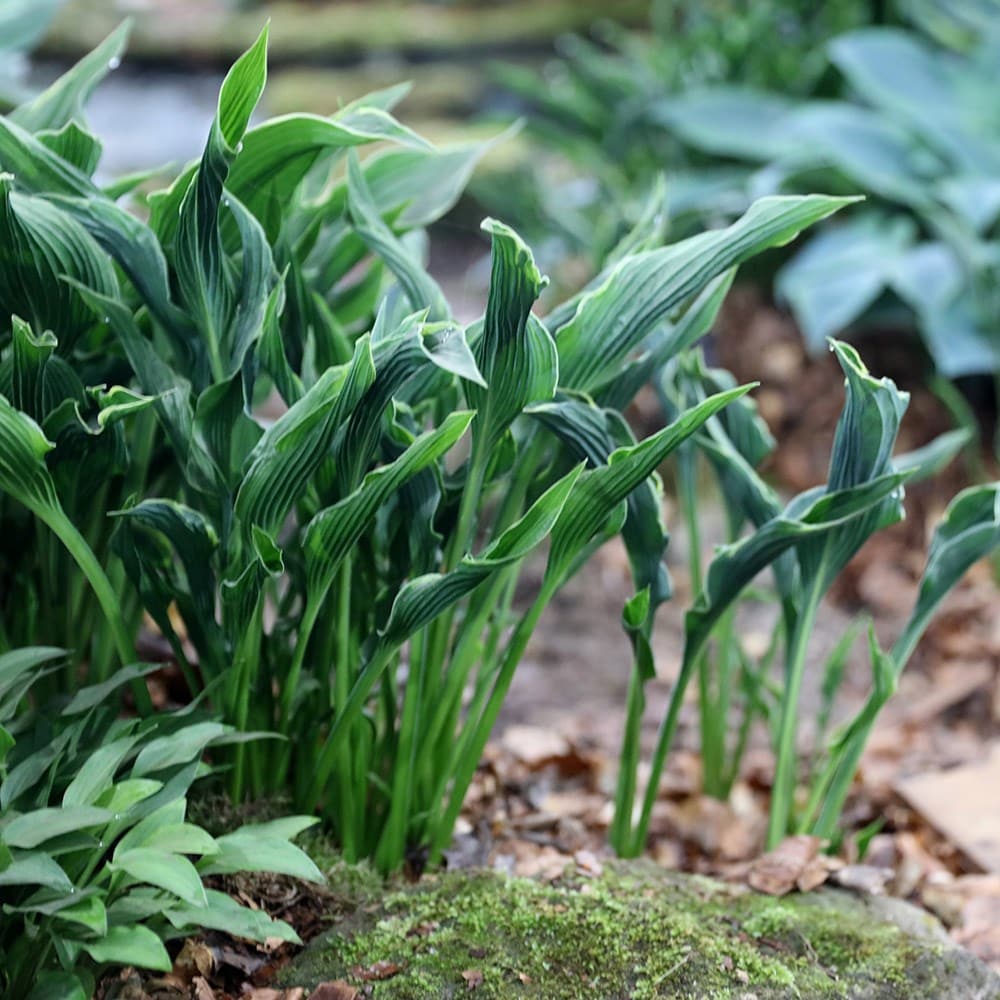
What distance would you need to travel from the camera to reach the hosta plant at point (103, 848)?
3.33 ft

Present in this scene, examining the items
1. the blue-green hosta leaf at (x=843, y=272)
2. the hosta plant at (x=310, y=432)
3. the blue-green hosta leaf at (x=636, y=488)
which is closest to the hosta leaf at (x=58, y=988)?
the hosta plant at (x=310, y=432)

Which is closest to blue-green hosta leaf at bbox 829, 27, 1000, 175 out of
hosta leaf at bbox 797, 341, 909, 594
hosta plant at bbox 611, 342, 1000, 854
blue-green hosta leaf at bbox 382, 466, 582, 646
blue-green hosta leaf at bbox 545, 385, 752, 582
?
hosta plant at bbox 611, 342, 1000, 854

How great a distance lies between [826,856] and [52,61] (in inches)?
247

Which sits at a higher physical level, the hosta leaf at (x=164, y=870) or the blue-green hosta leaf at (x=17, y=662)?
the blue-green hosta leaf at (x=17, y=662)

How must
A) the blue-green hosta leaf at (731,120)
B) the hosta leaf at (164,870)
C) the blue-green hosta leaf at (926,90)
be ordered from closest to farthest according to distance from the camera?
the hosta leaf at (164,870) → the blue-green hosta leaf at (926,90) → the blue-green hosta leaf at (731,120)

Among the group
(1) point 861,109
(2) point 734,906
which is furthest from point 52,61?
(2) point 734,906

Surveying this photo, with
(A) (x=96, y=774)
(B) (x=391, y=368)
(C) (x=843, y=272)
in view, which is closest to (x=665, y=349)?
(B) (x=391, y=368)

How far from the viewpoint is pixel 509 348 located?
1159mm

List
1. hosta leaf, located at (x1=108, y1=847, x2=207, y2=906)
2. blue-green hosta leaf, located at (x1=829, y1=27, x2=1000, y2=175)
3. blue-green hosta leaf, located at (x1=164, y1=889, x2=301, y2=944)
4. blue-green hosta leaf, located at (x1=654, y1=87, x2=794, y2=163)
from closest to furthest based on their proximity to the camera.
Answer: hosta leaf, located at (x1=108, y1=847, x2=207, y2=906)
blue-green hosta leaf, located at (x1=164, y1=889, x2=301, y2=944)
blue-green hosta leaf, located at (x1=829, y1=27, x2=1000, y2=175)
blue-green hosta leaf, located at (x1=654, y1=87, x2=794, y2=163)

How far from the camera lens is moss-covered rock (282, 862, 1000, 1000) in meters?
1.20

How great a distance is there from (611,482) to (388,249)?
0.36 metres

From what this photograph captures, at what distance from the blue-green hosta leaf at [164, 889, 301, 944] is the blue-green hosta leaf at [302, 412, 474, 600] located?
32 cm

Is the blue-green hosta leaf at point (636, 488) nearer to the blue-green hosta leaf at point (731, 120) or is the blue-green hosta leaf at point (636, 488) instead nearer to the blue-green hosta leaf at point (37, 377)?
the blue-green hosta leaf at point (37, 377)

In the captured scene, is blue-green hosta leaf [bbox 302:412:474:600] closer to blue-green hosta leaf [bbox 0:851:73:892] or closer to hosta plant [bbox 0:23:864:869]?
hosta plant [bbox 0:23:864:869]
